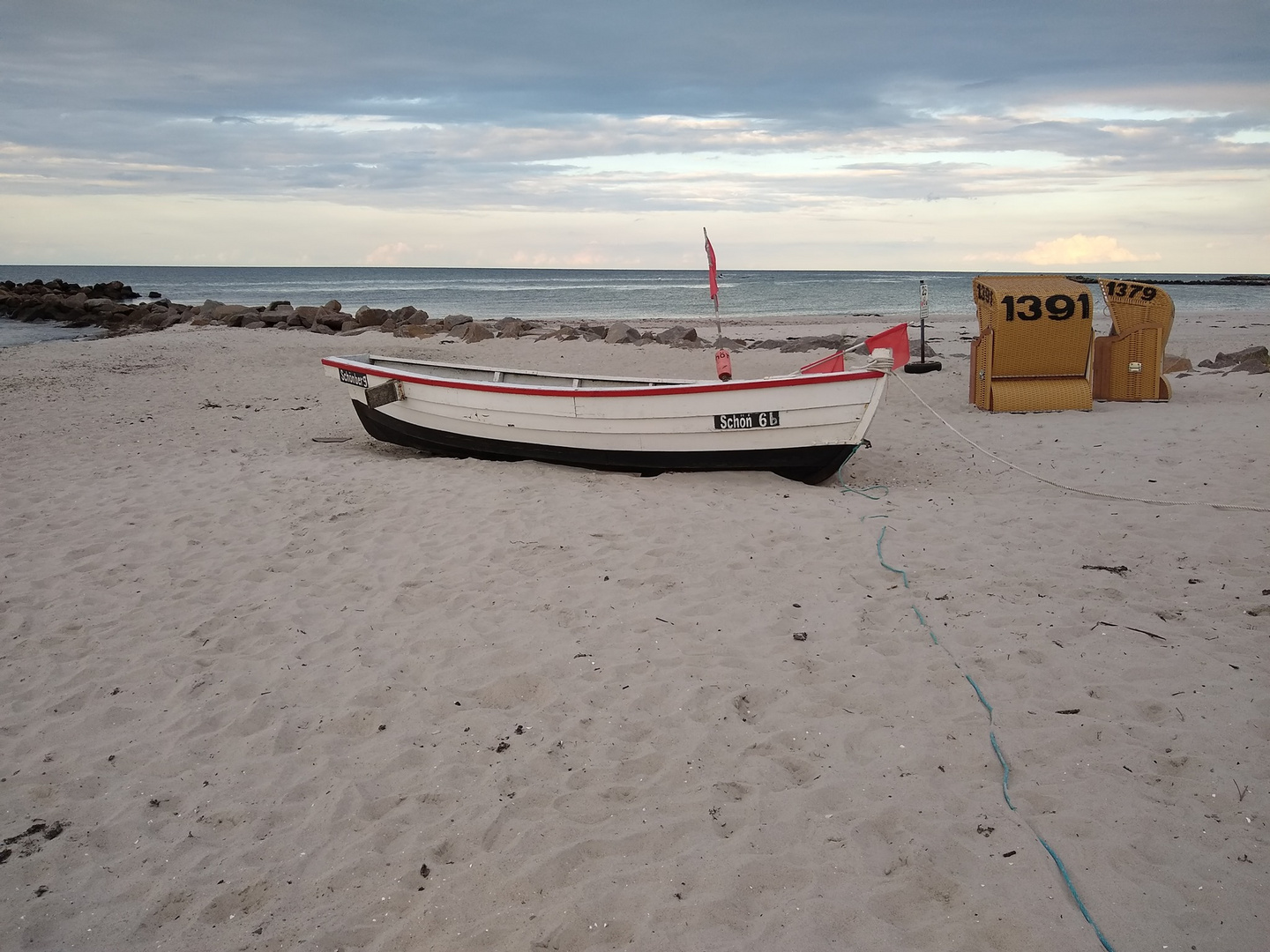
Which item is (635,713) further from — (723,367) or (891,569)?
(723,367)

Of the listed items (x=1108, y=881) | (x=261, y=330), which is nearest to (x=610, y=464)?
(x=1108, y=881)

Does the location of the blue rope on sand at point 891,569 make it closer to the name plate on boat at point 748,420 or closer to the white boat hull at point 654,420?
the white boat hull at point 654,420

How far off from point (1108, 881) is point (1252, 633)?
2.21 m

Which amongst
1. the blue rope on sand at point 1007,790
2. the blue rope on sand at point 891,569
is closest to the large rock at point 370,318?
the blue rope on sand at point 891,569

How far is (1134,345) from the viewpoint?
1030cm

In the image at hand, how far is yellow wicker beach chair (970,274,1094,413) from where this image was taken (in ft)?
31.9

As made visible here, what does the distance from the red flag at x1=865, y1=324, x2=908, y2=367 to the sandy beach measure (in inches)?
46.6

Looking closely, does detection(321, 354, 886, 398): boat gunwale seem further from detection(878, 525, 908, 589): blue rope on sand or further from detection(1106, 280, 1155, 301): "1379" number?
detection(1106, 280, 1155, 301): "1379" number

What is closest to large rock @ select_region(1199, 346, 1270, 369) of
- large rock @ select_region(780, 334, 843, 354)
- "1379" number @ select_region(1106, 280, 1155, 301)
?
"1379" number @ select_region(1106, 280, 1155, 301)

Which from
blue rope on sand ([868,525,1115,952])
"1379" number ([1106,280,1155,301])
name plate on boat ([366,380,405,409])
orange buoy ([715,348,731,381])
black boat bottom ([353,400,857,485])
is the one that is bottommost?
blue rope on sand ([868,525,1115,952])

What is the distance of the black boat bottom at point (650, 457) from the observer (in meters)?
7.18

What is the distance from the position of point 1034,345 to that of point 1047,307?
49cm

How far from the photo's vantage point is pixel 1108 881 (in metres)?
2.64

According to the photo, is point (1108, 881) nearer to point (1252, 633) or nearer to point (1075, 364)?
point (1252, 633)
